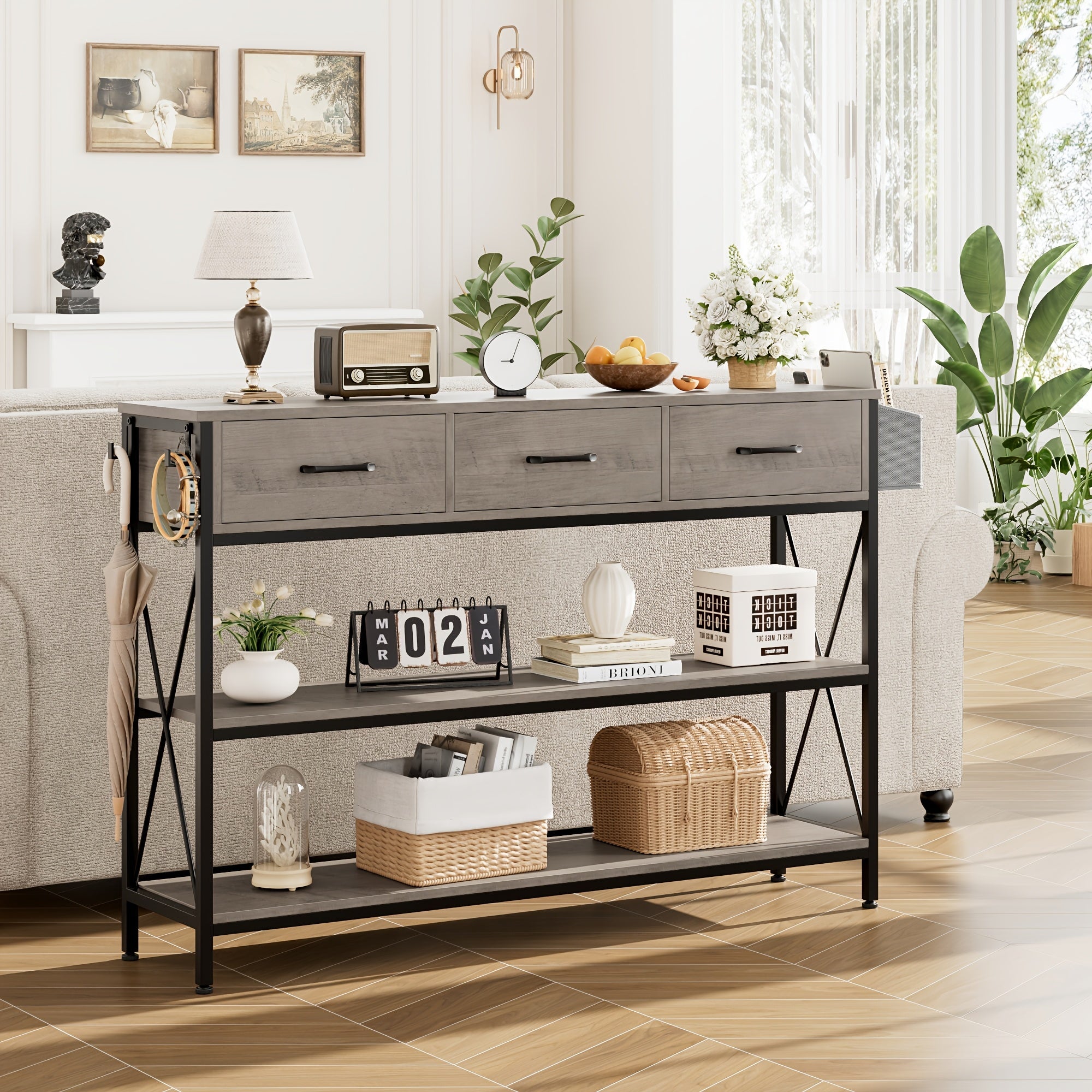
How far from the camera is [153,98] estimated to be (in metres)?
8.83

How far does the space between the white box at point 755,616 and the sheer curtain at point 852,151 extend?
17.3 feet

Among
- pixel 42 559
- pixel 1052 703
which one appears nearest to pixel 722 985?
pixel 42 559

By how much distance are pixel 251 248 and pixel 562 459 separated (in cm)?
76

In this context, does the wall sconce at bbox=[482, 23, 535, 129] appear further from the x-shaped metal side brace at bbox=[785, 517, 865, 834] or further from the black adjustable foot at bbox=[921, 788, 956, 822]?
the black adjustable foot at bbox=[921, 788, 956, 822]

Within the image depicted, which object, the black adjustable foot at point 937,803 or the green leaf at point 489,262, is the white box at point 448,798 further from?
the green leaf at point 489,262

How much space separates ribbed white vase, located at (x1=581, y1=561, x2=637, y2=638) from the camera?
389 centimetres

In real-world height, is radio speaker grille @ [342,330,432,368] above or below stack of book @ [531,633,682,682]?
above

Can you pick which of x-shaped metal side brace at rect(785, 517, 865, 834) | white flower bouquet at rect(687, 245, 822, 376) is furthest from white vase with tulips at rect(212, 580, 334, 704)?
x-shaped metal side brace at rect(785, 517, 865, 834)

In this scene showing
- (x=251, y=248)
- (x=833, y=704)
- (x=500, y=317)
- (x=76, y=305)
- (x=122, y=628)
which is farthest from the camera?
(x=500, y=317)

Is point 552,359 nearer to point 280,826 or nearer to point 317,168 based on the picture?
point 317,168

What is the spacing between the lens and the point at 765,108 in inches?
364

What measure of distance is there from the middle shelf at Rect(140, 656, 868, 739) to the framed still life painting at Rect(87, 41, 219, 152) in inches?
220

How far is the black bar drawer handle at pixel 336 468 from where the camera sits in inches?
134

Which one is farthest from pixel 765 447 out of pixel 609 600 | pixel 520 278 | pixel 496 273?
pixel 496 273
